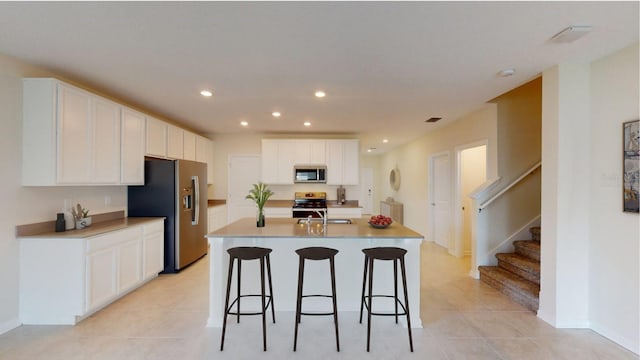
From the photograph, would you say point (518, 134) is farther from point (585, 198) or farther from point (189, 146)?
point (189, 146)

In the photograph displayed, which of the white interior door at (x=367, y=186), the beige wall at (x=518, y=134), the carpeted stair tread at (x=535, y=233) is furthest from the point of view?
the white interior door at (x=367, y=186)

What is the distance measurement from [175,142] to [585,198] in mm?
5270

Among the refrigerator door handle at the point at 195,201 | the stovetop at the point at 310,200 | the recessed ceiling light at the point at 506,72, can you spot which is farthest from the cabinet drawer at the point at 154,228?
the recessed ceiling light at the point at 506,72

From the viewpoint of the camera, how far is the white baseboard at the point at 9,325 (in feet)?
8.39

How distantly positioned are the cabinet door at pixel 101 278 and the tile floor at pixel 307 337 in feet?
0.53

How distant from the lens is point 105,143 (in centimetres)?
329

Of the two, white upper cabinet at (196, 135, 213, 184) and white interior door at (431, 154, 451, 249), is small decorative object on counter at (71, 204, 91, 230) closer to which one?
white upper cabinet at (196, 135, 213, 184)

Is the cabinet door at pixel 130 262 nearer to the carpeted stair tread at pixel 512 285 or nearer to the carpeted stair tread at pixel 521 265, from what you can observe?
the carpeted stair tread at pixel 512 285

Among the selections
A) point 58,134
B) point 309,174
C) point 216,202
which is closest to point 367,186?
point 309,174

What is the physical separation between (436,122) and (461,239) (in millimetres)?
2088

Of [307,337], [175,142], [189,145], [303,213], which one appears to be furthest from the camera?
[303,213]

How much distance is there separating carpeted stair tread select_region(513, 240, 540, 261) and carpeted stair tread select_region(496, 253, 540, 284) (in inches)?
2.2

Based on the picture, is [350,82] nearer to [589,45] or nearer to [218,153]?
[589,45]

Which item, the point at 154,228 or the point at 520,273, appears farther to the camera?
the point at 154,228
